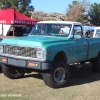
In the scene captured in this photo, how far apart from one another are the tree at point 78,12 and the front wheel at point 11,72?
52.2 m

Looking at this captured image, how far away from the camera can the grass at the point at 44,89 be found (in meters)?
5.91

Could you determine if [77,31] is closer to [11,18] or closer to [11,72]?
[11,72]

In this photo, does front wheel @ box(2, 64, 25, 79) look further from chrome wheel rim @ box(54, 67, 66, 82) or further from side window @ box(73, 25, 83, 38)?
side window @ box(73, 25, 83, 38)

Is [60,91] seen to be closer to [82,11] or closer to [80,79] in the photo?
[80,79]

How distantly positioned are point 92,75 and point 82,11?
53.4m

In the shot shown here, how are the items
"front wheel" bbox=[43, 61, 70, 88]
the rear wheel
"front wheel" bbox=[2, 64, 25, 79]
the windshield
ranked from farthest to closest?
the rear wheel → the windshield → "front wheel" bbox=[2, 64, 25, 79] → "front wheel" bbox=[43, 61, 70, 88]

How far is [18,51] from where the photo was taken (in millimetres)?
6703

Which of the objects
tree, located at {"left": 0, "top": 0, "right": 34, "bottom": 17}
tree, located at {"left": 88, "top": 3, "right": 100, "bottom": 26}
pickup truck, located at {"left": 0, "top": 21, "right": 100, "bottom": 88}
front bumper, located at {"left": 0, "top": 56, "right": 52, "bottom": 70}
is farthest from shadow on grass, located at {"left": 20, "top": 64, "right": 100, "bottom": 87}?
tree, located at {"left": 88, "top": 3, "right": 100, "bottom": 26}

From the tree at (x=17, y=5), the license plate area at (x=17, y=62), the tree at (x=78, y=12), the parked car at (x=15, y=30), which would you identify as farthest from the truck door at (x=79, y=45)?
the tree at (x=78, y=12)

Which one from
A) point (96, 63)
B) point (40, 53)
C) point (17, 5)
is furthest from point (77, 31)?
point (17, 5)

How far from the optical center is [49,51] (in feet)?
20.7

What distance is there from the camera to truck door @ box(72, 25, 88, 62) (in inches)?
295

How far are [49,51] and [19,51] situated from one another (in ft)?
2.92

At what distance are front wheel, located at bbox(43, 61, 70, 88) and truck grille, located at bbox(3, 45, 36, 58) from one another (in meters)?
0.63
